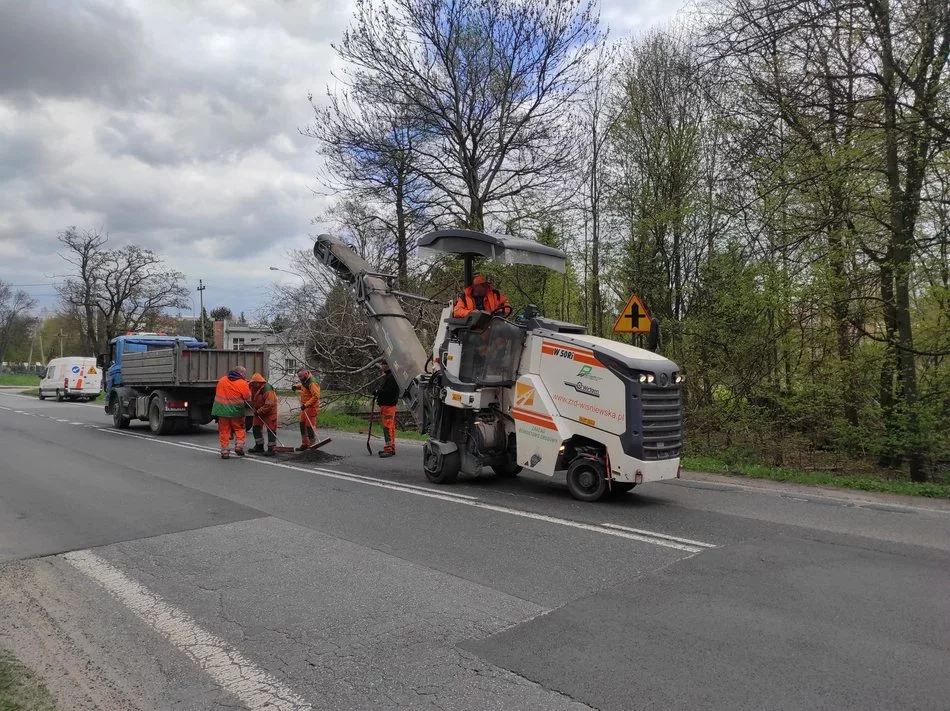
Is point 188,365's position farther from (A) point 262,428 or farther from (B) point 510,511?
(B) point 510,511

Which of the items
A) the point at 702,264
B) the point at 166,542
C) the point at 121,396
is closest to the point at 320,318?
the point at 121,396

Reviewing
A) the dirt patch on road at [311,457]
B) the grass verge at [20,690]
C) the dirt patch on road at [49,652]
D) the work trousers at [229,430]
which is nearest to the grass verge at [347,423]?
the dirt patch on road at [311,457]

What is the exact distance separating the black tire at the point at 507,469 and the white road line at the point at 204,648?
16.8ft

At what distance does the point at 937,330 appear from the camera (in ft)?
37.3

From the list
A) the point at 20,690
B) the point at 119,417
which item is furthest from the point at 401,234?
the point at 20,690

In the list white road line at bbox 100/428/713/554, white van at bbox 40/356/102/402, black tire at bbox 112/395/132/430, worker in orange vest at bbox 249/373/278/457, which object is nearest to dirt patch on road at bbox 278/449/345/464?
white road line at bbox 100/428/713/554

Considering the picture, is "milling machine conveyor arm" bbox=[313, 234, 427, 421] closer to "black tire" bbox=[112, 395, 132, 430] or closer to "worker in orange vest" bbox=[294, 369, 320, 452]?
"worker in orange vest" bbox=[294, 369, 320, 452]

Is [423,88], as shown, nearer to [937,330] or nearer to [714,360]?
[714,360]

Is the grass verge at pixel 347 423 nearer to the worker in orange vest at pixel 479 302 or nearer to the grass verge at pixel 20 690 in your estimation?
the worker in orange vest at pixel 479 302

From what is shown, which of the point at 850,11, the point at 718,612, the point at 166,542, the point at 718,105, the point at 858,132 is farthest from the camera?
the point at 718,105

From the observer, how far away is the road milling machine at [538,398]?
24.7ft

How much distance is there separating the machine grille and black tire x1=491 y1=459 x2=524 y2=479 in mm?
2499

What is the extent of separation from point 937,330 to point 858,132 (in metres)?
3.52

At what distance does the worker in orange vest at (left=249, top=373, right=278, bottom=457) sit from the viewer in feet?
42.5
